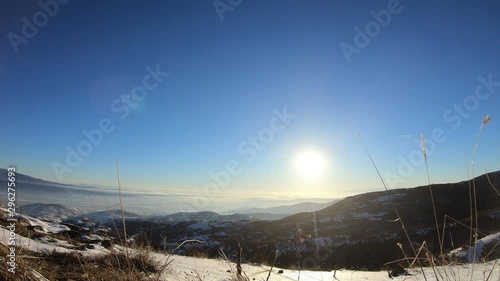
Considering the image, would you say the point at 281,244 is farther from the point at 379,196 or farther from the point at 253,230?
the point at 379,196

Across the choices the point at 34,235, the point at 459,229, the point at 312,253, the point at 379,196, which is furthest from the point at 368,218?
the point at 34,235

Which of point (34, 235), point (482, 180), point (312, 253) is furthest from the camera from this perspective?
point (482, 180)

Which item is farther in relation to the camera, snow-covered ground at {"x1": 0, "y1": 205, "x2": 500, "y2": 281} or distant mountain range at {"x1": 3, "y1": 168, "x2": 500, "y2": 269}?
distant mountain range at {"x1": 3, "y1": 168, "x2": 500, "y2": 269}

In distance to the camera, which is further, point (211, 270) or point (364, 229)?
A: point (364, 229)

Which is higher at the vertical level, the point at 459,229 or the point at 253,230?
the point at 459,229

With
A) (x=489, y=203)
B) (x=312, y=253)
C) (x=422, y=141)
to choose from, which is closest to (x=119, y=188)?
(x=422, y=141)

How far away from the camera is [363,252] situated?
30.1 metres

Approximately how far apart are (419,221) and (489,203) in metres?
11.6

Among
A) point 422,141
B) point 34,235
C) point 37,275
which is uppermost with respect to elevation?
point 422,141

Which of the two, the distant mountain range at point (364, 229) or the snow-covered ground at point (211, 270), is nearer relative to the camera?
the snow-covered ground at point (211, 270)

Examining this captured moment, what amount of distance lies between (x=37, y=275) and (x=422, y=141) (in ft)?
9.05

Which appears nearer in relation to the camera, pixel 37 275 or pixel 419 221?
pixel 37 275

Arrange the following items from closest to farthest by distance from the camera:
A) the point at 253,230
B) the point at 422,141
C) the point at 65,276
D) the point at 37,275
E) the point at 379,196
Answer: the point at 422,141 → the point at 37,275 → the point at 65,276 → the point at 253,230 → the point at 379,196

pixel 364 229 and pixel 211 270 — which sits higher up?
pixel 211 270
